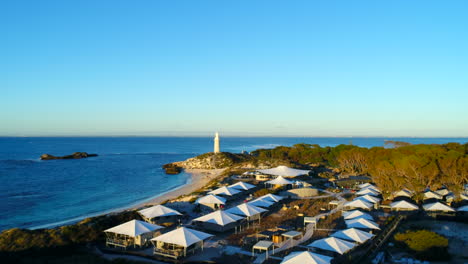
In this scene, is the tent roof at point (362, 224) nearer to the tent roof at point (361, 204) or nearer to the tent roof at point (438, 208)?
the tent roof at point (361, 204)

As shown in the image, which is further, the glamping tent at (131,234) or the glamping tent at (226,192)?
the glamping tent at (226,192)

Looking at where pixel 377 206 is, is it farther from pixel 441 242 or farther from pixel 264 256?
pixel 264 256

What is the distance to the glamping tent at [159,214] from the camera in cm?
1931

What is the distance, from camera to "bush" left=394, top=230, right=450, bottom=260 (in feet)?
45.9

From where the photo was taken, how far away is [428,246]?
1425cm

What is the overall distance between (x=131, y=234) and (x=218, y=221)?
4.62 metres

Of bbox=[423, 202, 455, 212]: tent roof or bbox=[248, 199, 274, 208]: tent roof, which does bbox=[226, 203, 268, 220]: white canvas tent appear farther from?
bbox=[423, 202, 455, 212]: tent roof

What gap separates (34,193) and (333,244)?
37606 mm

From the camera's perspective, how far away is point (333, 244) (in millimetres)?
13484

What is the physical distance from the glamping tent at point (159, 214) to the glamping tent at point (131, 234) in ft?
9.15

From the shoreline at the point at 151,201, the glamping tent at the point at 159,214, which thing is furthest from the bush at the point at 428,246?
the shoreline at the point at 151,201

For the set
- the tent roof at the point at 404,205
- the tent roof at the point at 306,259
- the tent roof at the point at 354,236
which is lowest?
the tent roof at the point at 404,205

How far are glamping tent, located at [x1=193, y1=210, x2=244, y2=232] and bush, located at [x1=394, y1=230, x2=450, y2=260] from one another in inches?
348

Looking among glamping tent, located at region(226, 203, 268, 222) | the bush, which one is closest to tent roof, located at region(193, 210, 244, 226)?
glamping tent, located at region(226, 203, 268, 222)
